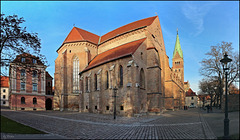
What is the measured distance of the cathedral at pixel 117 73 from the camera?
922 inches

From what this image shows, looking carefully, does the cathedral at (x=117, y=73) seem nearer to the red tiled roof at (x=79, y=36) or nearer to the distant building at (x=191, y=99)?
the red tiled roof at (x=79, y=36)

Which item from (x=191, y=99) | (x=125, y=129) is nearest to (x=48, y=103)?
(x=125, y=129)

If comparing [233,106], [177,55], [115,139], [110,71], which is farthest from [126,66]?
[177,55]

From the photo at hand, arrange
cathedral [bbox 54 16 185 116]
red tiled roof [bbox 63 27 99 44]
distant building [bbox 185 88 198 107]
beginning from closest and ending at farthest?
cathedral [bbox 54 16 185 116] < red tiled roof [bbox 63 27 99 44] < distant building [bbox 185 88 198 107]

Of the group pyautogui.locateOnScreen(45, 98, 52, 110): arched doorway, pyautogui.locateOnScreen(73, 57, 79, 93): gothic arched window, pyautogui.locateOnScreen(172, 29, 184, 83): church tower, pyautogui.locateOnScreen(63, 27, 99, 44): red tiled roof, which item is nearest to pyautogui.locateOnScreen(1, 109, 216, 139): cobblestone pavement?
pyautogui.locateOnScreen(73, 57, 79, 93): gothic arched window

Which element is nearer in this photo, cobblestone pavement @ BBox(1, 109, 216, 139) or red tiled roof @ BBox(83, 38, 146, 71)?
cobblestone pavement @ BBox(1, 109, 216, 139)

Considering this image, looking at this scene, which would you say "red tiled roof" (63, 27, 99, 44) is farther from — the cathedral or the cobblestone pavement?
the cobblestone pavement

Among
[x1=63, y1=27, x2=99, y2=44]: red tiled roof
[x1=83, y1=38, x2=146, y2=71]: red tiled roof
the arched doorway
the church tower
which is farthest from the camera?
the church tower

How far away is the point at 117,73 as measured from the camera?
987 inches

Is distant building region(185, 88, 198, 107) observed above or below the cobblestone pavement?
below

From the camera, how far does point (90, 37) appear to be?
4019 cm

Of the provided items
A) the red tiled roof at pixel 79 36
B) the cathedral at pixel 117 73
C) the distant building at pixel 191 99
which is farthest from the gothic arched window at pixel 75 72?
the distant building at pixel 191 99

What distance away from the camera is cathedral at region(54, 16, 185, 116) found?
23422 millimetres

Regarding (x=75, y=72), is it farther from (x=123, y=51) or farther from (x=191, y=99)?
(x=191, y=99)
